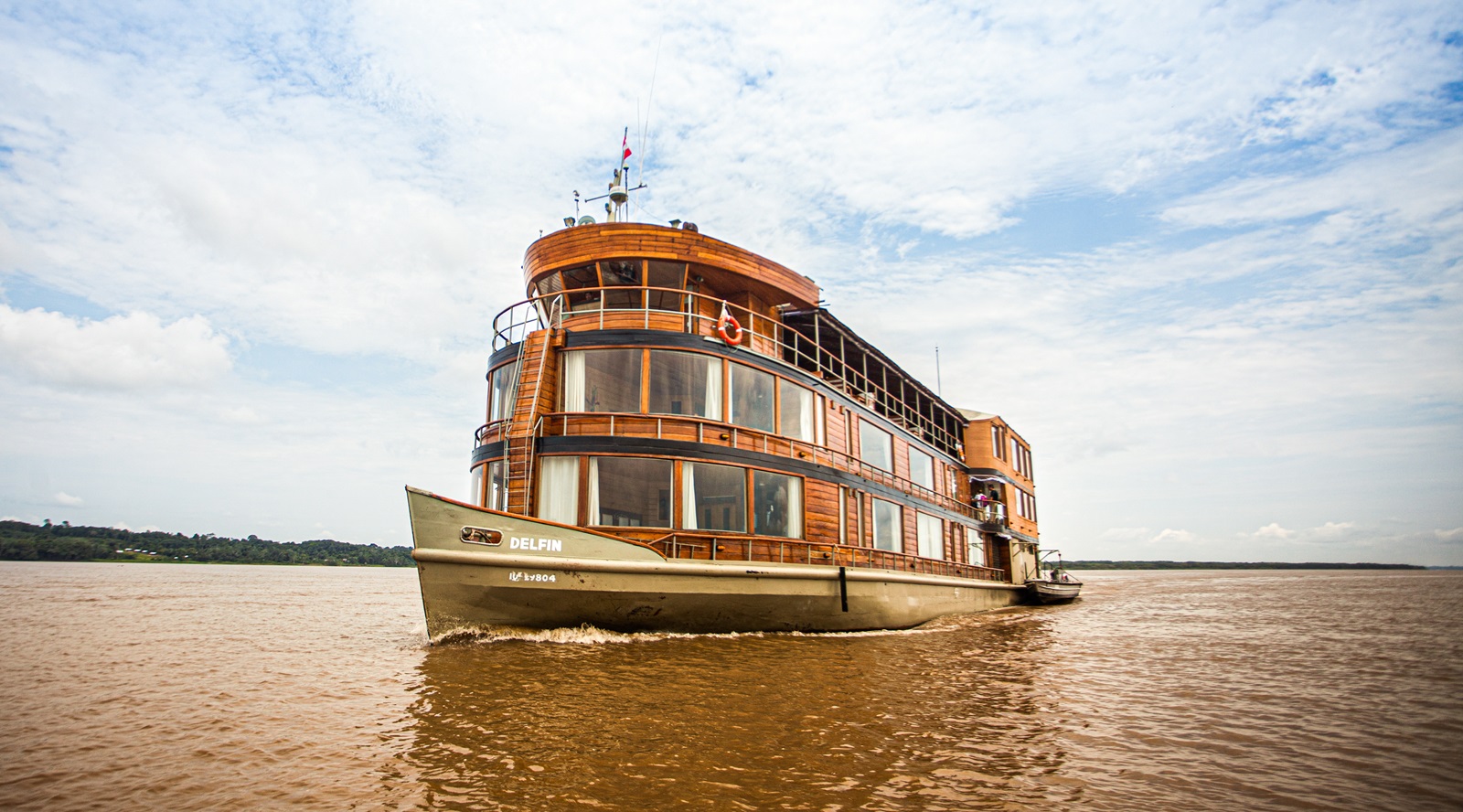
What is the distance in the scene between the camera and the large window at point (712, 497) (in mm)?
12836

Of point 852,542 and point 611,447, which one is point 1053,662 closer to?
point 852,542

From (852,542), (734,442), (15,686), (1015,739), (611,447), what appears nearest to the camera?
(1015,739)

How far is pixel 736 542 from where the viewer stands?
13156 mm

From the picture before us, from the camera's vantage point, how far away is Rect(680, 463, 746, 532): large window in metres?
12.8

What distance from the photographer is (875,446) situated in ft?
61.8

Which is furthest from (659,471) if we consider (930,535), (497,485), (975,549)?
(975,549)

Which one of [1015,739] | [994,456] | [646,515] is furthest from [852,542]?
[994,456]

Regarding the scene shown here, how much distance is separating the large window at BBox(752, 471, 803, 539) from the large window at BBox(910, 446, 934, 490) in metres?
7.17

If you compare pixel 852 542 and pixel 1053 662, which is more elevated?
pixel 852 542

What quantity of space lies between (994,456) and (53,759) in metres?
25.4

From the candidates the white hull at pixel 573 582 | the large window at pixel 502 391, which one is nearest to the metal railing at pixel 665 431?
the large window at pixel 502 391

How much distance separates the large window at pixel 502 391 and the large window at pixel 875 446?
8.28 m

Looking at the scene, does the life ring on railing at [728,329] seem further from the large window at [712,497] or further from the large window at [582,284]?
the large window at [582,284]

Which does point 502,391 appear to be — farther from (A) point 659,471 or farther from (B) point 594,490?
(A) point 659,471
